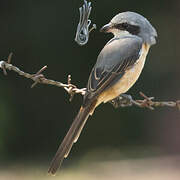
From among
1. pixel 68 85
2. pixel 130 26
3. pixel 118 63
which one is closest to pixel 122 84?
pixel 118 63

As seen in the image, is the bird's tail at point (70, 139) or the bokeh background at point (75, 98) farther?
the bokeh background at point (75, 98)

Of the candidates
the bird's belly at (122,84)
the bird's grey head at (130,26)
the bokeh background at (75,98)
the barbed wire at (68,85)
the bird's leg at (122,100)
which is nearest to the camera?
the barbed wire at (68,85)

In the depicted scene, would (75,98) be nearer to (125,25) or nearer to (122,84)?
(125,25)

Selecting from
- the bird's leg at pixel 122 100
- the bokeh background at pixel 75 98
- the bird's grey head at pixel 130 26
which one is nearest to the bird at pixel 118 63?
the bird's grey head at pixel 130 26

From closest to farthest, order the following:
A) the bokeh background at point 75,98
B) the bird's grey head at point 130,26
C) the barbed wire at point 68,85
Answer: the barbed wire at point 68,85 < the bird's grey head at point 130,26 < the bokeh background at point 75,98

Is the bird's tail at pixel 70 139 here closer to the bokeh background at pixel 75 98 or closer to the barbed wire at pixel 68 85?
the barbed wire at pixel 68 85

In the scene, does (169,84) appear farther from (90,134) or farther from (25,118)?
(25,118)

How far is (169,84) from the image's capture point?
38.7 ft

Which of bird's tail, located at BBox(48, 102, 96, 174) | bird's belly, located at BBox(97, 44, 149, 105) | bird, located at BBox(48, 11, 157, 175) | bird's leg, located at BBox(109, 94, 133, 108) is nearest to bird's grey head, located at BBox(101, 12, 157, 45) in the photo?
bird, located at BBox(48, 11, 157, 175)

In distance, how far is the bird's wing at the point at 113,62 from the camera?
536cm

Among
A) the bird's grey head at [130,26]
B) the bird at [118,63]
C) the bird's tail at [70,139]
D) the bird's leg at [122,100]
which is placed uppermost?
the bird's grey head at [130,26]

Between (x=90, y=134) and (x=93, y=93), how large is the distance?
669cm

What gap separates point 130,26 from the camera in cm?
584

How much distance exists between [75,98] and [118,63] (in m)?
5.97
